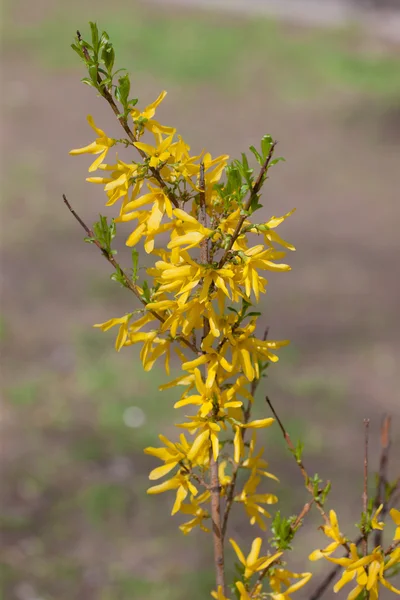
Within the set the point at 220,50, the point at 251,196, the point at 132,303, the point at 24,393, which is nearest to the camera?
the point at 251,196

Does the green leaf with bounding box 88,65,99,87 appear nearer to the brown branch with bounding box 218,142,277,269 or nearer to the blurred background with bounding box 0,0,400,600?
the brown branch with bounding box 218,142,277,269

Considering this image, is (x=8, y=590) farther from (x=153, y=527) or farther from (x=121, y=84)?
(x=121, y=84)

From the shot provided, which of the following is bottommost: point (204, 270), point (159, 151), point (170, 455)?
point (170, 455)

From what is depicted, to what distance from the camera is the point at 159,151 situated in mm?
676

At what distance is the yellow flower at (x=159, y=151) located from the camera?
0.67 meters

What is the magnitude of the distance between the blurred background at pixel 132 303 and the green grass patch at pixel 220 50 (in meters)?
0.02

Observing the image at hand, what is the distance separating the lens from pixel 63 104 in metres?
5.09

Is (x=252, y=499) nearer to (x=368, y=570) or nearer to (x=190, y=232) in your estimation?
(x=368, y=570)

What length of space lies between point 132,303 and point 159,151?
224 cm

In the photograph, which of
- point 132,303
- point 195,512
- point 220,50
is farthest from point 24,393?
point 220,50

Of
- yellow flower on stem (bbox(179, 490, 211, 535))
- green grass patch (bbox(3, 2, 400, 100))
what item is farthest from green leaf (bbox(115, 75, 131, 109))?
green grass patch (bbox(3, 2, 400, 100))

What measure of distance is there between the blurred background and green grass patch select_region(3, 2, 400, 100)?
2cm

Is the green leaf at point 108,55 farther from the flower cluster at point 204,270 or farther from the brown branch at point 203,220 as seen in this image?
the brown branch at point 203,220

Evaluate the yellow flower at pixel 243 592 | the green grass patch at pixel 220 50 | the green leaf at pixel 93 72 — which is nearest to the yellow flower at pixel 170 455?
the yellow flower at pixel 243 592
